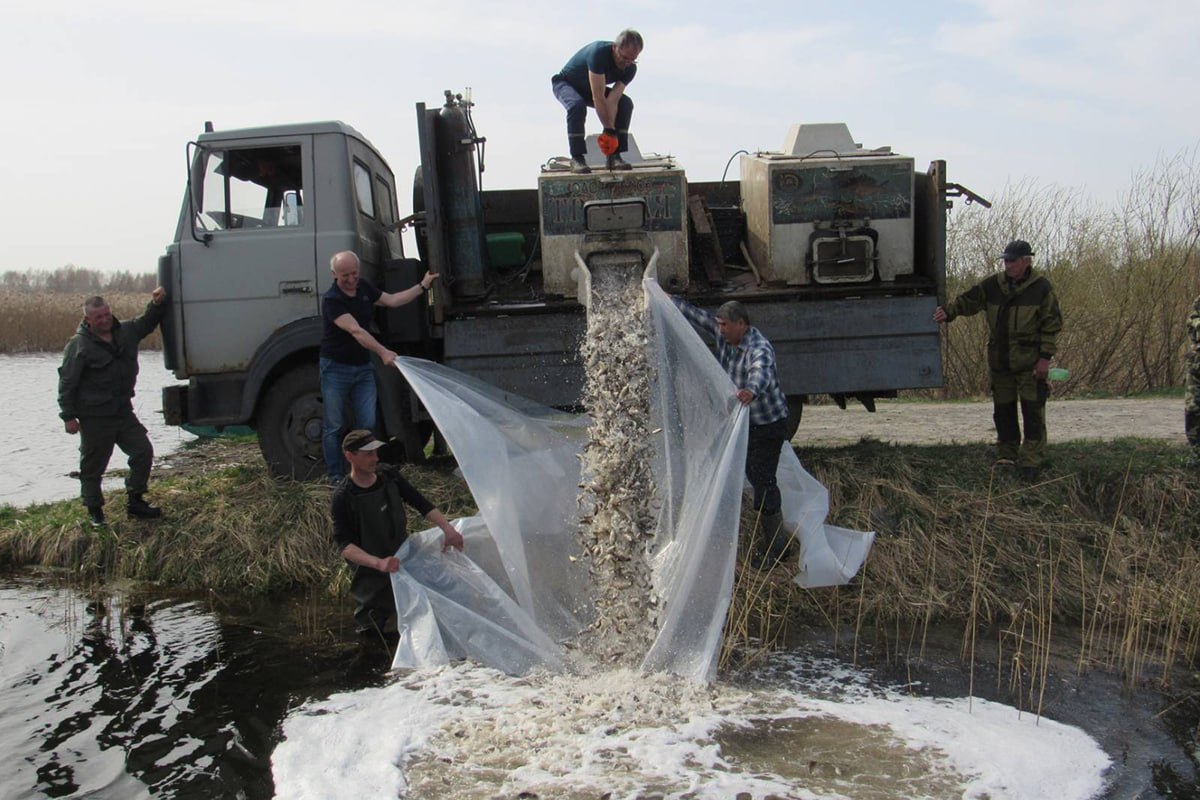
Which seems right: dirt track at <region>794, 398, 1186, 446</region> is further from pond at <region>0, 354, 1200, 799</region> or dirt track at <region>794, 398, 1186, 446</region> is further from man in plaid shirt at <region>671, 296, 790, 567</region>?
pond at <region>0, 354, 1200, 799</region>

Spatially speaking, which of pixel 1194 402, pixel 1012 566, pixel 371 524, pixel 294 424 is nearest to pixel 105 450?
Answer: pixel 294 424

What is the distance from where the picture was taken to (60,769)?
406 cm

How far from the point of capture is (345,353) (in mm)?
6414

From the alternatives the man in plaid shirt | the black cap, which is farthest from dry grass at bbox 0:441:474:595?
the black cap

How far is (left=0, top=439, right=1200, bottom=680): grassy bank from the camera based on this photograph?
18.0 feet

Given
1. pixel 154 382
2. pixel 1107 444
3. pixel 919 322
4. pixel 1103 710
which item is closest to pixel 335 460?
pixel 919 322

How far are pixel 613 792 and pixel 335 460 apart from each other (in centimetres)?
344

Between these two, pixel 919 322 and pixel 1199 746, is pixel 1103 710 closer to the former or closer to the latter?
pixel 1199 746

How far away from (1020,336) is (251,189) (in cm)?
540

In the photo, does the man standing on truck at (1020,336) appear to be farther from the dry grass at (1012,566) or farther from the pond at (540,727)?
the pond at (540,727)

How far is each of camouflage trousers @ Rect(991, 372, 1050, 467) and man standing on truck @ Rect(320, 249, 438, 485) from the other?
3.94 m

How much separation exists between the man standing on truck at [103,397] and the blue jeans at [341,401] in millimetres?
1427

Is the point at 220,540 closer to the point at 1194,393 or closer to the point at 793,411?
the point at 793,411

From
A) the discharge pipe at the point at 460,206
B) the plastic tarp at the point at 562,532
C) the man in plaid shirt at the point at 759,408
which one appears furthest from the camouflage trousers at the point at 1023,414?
the discharge pipe at the point at 460,206
